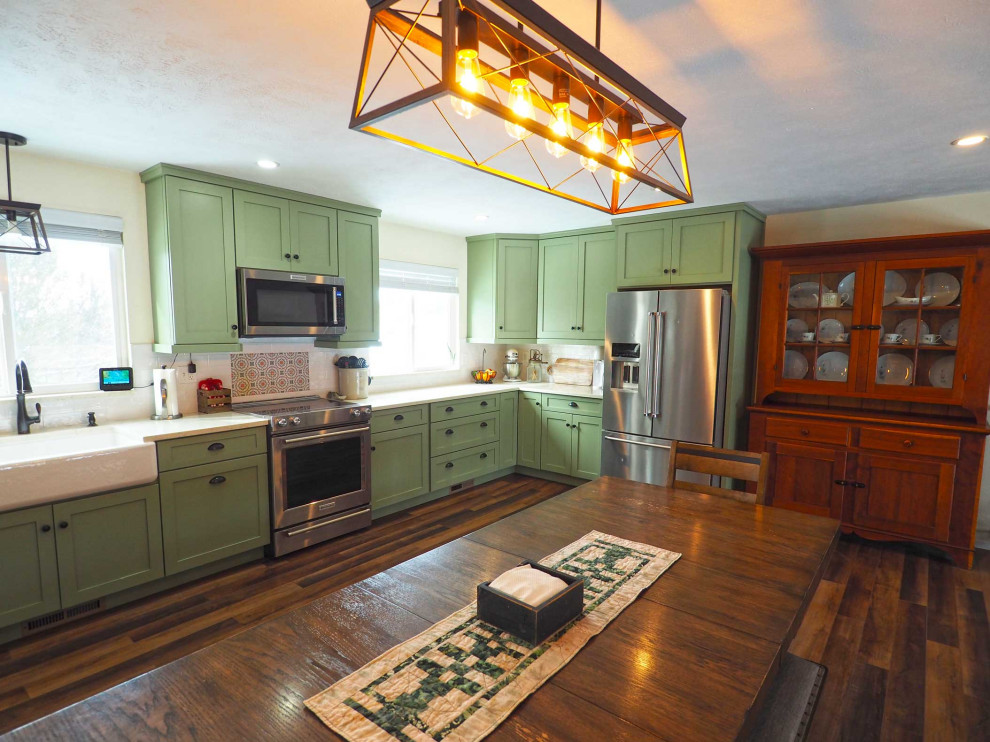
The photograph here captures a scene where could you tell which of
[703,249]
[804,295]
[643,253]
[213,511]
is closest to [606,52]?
[703,249]

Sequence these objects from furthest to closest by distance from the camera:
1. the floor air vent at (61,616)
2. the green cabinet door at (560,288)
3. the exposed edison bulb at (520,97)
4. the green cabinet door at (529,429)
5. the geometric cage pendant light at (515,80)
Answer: the green cabinet door at (529,429) < the green cabinet door at (560,288) < the floor air vent at (61,616) < the exposed edison bulb at (520,97) < the geometric cage pendant light at (515,80)

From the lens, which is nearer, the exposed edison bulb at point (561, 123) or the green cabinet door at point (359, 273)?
the exposed edison bulb at point (561, 123)

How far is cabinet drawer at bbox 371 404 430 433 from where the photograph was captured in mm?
3746

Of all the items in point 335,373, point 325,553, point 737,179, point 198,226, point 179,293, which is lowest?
point 325,553

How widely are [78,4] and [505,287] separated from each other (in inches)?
149

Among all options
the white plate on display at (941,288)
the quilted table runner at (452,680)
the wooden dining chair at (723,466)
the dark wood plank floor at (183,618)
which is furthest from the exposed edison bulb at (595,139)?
the white plate on display at (941,288)

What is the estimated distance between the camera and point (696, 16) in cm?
149

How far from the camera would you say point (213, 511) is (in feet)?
9.61

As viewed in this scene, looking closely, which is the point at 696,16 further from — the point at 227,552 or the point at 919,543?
Result: the point at 919,543

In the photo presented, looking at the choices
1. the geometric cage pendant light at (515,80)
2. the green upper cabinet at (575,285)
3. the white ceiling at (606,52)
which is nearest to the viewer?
the geometric cage pendant light at (515,80)

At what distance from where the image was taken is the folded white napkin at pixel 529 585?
1.19 metres

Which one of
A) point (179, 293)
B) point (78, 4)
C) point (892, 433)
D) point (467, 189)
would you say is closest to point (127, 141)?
point (179, 293)

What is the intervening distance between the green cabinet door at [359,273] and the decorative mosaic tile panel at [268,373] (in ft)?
1.07

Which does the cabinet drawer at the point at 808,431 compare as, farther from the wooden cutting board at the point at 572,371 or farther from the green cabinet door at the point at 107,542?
the green cabinet door at the point at 107,542
